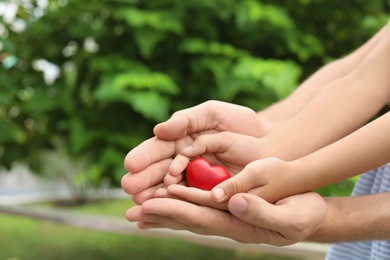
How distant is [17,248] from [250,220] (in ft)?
2.62

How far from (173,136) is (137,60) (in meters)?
1.01

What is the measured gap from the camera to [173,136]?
73cm

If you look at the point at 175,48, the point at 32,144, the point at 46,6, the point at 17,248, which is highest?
the point at 46,6


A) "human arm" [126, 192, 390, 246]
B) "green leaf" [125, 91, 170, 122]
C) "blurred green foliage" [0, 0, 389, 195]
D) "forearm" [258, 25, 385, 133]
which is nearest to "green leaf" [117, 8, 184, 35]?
"blurred green foliage" [0, 0, 389, 195]

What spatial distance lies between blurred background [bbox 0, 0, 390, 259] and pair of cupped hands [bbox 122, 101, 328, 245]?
2.47 feet

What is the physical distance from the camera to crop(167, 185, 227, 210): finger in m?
0.65

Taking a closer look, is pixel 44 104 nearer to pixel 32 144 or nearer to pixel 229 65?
pixel 32 144

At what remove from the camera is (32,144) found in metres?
1.82

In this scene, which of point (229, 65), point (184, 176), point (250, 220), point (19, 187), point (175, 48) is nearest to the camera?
point (250, 220)

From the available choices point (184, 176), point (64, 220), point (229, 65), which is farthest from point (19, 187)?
point (184, 176)

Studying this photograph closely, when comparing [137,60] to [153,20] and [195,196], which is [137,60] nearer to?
[153,20]

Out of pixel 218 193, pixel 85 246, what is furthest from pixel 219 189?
pixel 85 246

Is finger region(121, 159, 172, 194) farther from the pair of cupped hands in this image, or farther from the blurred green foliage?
the blurred green foliage

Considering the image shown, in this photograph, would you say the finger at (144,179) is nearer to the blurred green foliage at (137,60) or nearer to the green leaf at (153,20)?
the blurred green foliage at (137,60)
